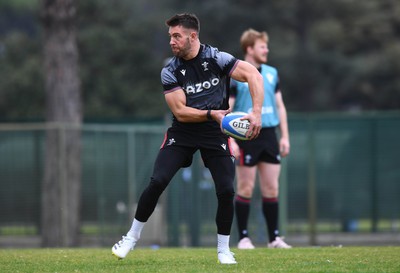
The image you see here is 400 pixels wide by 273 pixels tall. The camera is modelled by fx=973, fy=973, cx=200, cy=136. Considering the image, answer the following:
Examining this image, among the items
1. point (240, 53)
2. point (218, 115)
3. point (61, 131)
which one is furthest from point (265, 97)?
point (240, 53)

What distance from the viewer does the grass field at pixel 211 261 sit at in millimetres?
8109

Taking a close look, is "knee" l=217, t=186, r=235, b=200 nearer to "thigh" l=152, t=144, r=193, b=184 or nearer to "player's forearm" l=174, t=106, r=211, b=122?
"thigh" l=152, t=144, r=193, b=184

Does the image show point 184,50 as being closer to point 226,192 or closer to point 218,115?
point 218,115

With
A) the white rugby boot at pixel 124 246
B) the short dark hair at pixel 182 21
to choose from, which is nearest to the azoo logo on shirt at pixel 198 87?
the short dark hair at pixel 182 21

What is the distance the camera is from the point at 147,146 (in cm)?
1798

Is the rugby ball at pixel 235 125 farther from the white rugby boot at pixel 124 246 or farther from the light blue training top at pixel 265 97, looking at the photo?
the light blue training top at pixel 265 97

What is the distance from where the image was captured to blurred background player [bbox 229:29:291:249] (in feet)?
36.3

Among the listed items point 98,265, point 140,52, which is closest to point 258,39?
point 98,265

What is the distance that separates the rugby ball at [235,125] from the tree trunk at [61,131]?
30.9ft

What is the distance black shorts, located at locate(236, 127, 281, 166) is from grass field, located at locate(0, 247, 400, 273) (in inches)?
47.8

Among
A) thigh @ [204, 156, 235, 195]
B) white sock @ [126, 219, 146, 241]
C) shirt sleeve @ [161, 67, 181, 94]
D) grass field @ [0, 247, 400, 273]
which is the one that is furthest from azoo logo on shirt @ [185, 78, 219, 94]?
grass field @ [0, 247, 400, 273]

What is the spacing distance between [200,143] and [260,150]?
2578 mm

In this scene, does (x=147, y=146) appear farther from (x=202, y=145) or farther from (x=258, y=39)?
(x=202, y=145)

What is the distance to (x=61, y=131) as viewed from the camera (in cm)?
1773
